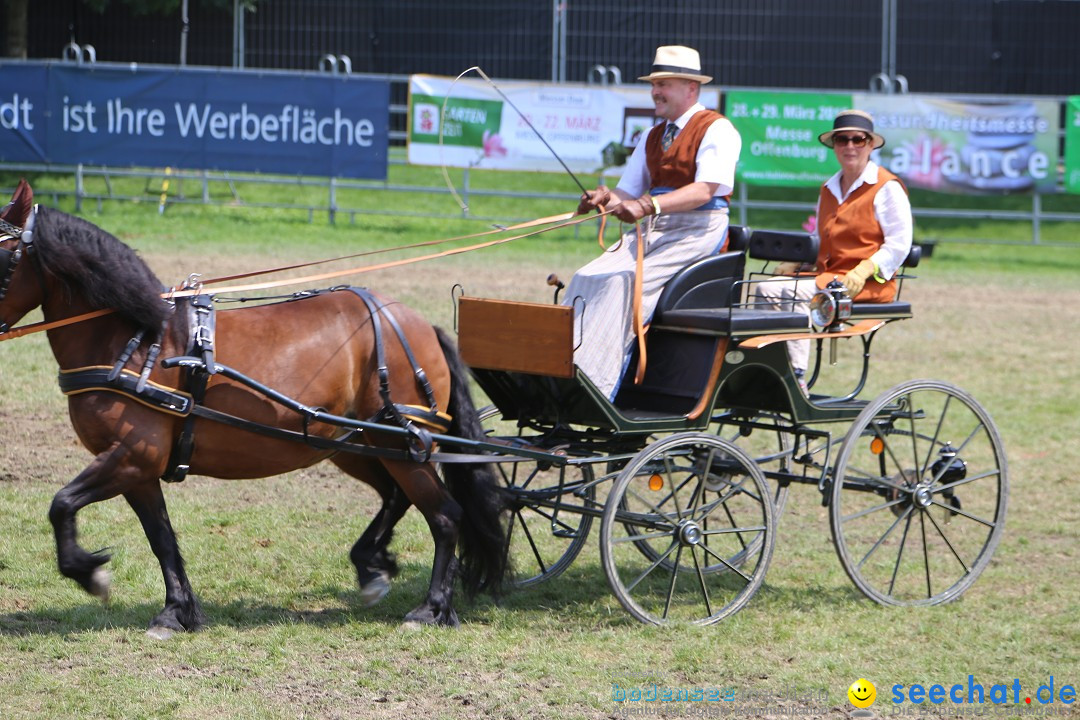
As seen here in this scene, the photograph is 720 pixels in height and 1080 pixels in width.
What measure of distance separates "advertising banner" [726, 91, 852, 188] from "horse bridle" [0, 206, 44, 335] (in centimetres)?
1254

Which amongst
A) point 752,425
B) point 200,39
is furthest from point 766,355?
point 200,39

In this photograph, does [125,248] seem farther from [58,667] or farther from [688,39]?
[688,39]

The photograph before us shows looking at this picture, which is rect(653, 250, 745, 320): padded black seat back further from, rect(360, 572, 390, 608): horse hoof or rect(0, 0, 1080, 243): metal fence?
rect(0, 0, 1080, 243): metal fence

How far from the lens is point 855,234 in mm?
6105

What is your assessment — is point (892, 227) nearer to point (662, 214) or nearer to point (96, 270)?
point (662, 214)

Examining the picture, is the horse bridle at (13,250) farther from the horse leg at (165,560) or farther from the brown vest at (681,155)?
the brown vest at (681,155)

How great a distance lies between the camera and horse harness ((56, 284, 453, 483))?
4758 millimetres

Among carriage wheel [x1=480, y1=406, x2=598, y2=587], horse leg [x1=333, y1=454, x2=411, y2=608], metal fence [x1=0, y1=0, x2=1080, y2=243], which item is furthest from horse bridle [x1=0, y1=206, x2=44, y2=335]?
metal fence [x1=0, y1=0, x2=1080, y2=243]

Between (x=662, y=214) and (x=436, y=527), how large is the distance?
1.59m

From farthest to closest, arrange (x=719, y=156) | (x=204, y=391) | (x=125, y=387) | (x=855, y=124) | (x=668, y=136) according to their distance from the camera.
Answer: (x=855, y=124) → (x=668, y=136) → (x=719, y=156) → (x=204, y=391) → (x=125, y=387)

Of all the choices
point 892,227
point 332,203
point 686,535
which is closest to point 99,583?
point 686,535

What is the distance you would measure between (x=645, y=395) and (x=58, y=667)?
260cm

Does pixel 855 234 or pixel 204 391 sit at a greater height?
pixel 855 234

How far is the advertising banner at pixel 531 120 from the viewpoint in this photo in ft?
52.9
